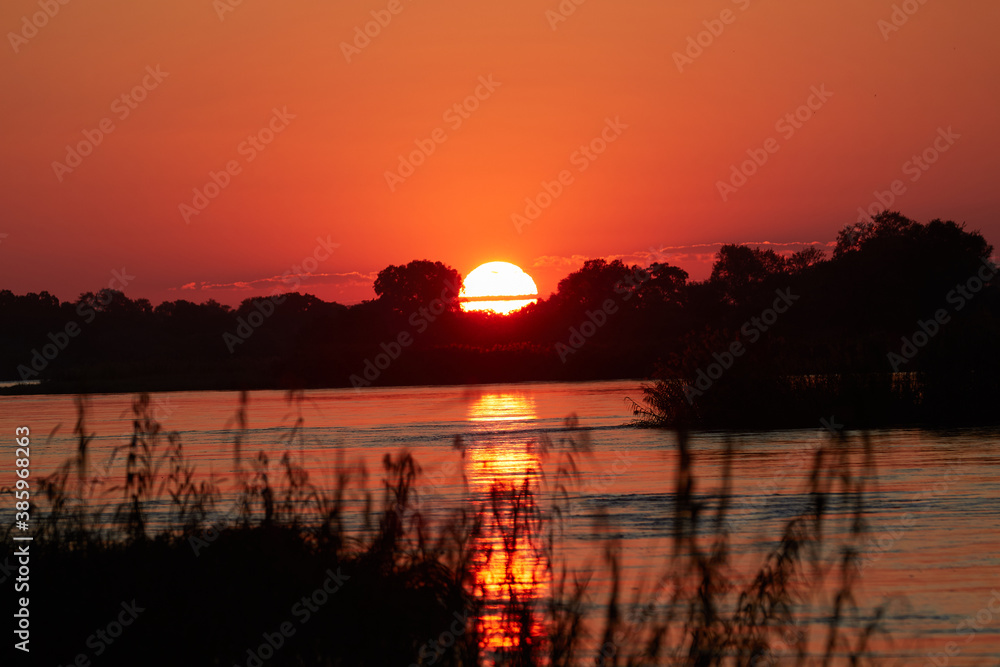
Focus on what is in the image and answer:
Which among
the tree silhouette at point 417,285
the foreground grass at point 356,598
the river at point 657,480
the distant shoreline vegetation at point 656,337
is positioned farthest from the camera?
the tree silhouette at point 417,285

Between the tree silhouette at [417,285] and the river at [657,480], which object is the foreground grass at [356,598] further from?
the tree silhouette at [417,285]

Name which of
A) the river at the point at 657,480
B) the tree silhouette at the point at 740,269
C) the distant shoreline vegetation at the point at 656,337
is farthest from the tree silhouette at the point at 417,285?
the river at the point at 657,480

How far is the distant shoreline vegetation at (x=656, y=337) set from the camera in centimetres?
3322

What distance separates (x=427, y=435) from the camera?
32.0 meters

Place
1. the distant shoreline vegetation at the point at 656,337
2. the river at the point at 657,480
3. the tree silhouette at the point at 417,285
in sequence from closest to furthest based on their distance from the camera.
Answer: the river at the point at 657,480 < the distant shoreline vegetation at the point at 656,337 < the tree silhouette at the point at 417,285

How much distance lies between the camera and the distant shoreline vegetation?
3322 cm

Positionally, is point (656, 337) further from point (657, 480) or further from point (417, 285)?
point (657, 480)

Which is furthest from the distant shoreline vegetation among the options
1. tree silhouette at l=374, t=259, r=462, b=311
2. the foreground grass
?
the foreground grass

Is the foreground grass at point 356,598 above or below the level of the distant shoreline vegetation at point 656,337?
below

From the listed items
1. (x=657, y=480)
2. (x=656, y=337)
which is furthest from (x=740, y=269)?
(x=657, y=480)

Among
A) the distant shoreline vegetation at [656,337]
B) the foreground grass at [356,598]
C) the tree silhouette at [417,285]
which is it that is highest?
the tree silhouette at [417,285]

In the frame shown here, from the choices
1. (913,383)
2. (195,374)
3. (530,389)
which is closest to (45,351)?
(195,374)

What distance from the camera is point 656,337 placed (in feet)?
315

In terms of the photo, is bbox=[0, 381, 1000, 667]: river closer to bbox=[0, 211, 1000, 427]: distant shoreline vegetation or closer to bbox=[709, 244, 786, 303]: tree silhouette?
bbox=[0, 211, 1000, 427]: distant shoreline vegetation
